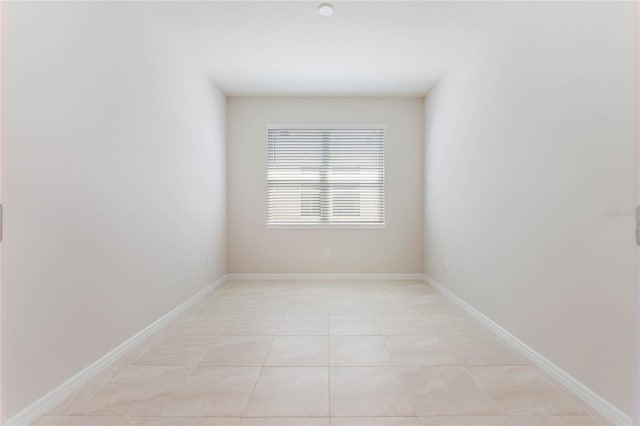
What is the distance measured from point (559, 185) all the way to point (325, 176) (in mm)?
3298

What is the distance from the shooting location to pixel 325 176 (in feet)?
Answer: 16.5

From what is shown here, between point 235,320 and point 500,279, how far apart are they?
2.31 m

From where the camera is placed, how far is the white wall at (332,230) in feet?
16.2

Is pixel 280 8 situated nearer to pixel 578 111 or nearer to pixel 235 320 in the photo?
pixel 578 111

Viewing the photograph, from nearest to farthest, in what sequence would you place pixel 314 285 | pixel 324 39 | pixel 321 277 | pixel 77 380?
pixel 77 380 < pixel 324 39 < pixel 314 285 < pixel 321 277

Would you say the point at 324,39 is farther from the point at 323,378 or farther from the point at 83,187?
the point at 323,378

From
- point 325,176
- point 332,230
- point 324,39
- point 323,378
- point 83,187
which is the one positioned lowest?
point 323,378

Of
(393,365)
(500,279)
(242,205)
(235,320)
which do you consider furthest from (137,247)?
(500,279)

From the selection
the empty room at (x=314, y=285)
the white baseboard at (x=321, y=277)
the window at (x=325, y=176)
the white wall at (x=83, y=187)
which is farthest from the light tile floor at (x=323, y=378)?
the window at (x=325, y=176)

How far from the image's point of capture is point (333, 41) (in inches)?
128

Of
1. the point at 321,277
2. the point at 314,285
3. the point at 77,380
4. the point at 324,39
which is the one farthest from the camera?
the point at 321,277

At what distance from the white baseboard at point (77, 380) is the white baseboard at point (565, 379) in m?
2.78

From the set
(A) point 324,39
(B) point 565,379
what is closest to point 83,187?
(A) point 324,39

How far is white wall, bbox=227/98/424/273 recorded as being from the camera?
493cm
